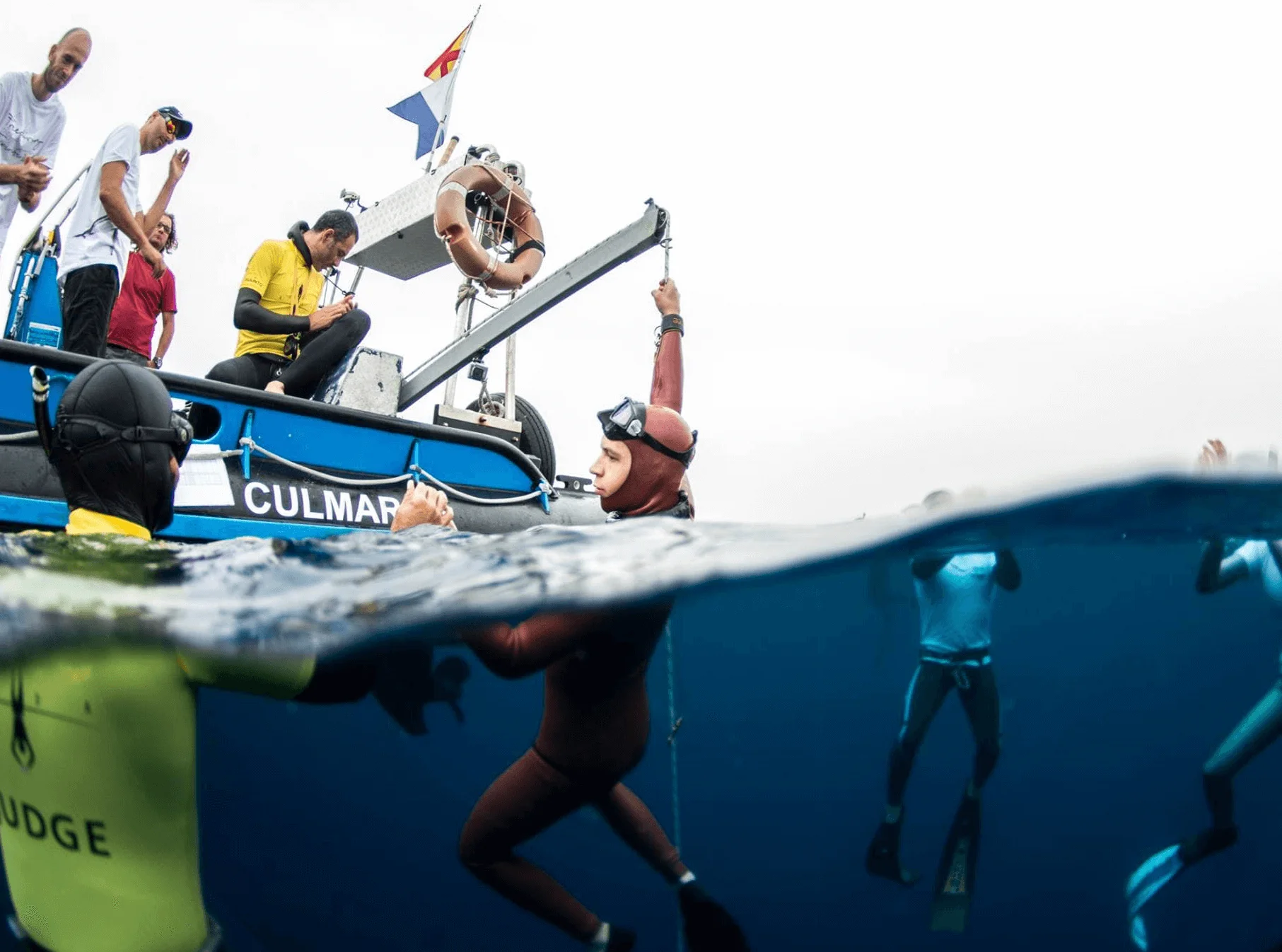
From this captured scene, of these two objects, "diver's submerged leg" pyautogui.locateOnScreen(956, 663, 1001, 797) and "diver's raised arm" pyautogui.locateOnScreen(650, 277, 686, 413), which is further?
"diver's raised arm" pyautogui.locateOnScreen(650, 277, 686, 413)

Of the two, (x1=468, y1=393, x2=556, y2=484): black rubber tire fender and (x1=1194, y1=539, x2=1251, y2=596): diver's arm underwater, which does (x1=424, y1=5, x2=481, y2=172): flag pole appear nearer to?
(x1=468, y1=393, x2=556, y2=484): black rubber tire fender

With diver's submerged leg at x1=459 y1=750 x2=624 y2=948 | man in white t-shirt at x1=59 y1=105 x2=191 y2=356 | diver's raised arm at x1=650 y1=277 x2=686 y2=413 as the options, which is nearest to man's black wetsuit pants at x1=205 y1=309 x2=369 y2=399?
man in white t-shirt at x1=59 y1=105 x2=191 y2=356

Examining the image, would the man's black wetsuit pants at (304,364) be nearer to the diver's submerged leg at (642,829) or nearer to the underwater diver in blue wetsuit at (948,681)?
the diver's submerged leg at (642,829)

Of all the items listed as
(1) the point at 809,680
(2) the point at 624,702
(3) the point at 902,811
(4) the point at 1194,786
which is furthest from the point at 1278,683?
A: (2) the point at 624,702

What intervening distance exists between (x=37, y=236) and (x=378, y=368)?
2.05m

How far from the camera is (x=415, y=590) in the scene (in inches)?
82.0

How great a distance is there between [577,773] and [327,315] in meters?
4.24

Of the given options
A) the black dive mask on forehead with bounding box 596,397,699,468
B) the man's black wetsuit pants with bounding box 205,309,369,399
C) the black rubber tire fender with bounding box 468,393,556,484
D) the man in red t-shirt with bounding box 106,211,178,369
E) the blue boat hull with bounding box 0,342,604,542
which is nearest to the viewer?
the black dive mask on forehead with bounding box 596,397,699,468

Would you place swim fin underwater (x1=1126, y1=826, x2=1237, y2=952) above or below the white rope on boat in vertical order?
below

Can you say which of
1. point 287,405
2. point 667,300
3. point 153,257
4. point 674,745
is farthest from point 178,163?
point 674,745

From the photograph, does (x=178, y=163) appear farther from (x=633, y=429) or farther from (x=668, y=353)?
(x=633, y=429)

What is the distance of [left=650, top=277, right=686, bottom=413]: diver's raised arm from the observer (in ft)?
14.0

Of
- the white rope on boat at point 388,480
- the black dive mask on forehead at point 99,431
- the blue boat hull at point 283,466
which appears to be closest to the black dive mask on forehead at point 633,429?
the black dive mask on forehead at point 99,431

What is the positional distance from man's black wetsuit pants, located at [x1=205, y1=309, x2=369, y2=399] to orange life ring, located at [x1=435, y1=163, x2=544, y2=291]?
58.4 inches
